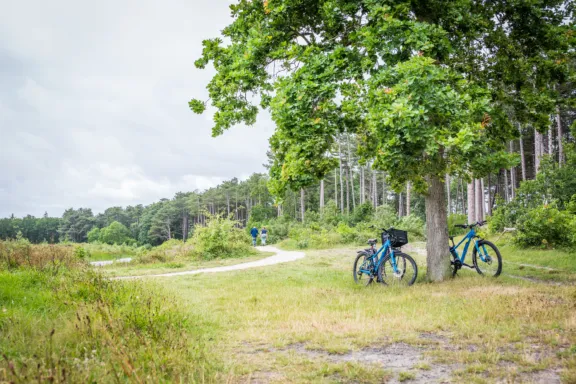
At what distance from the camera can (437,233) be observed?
9.19m

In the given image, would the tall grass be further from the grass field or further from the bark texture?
the bark texture

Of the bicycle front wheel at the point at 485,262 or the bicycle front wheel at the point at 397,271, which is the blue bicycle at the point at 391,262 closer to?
the bicycle front wheel at the point at 397,271

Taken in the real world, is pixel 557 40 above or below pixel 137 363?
above

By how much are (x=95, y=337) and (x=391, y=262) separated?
660 cm

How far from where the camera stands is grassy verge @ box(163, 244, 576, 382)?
12.5 ft

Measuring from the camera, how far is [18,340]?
408 centimetres

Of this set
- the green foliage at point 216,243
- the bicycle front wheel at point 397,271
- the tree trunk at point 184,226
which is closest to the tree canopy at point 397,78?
the bicycle front wheel at point 397,271

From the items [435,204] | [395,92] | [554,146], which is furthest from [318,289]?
[554,146]

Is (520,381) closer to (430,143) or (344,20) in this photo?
(430,143)

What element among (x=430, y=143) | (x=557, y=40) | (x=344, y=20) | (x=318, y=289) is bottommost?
(x=318, y=289)

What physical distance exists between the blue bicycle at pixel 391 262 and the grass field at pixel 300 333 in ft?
1.91

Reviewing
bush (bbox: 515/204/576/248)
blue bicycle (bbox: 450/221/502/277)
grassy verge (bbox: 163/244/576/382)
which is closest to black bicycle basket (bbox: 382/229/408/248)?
grassy verge (bbox: 163/244/576/382)

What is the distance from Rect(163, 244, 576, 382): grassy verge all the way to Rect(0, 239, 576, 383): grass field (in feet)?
0.06

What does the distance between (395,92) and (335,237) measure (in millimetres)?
19504
